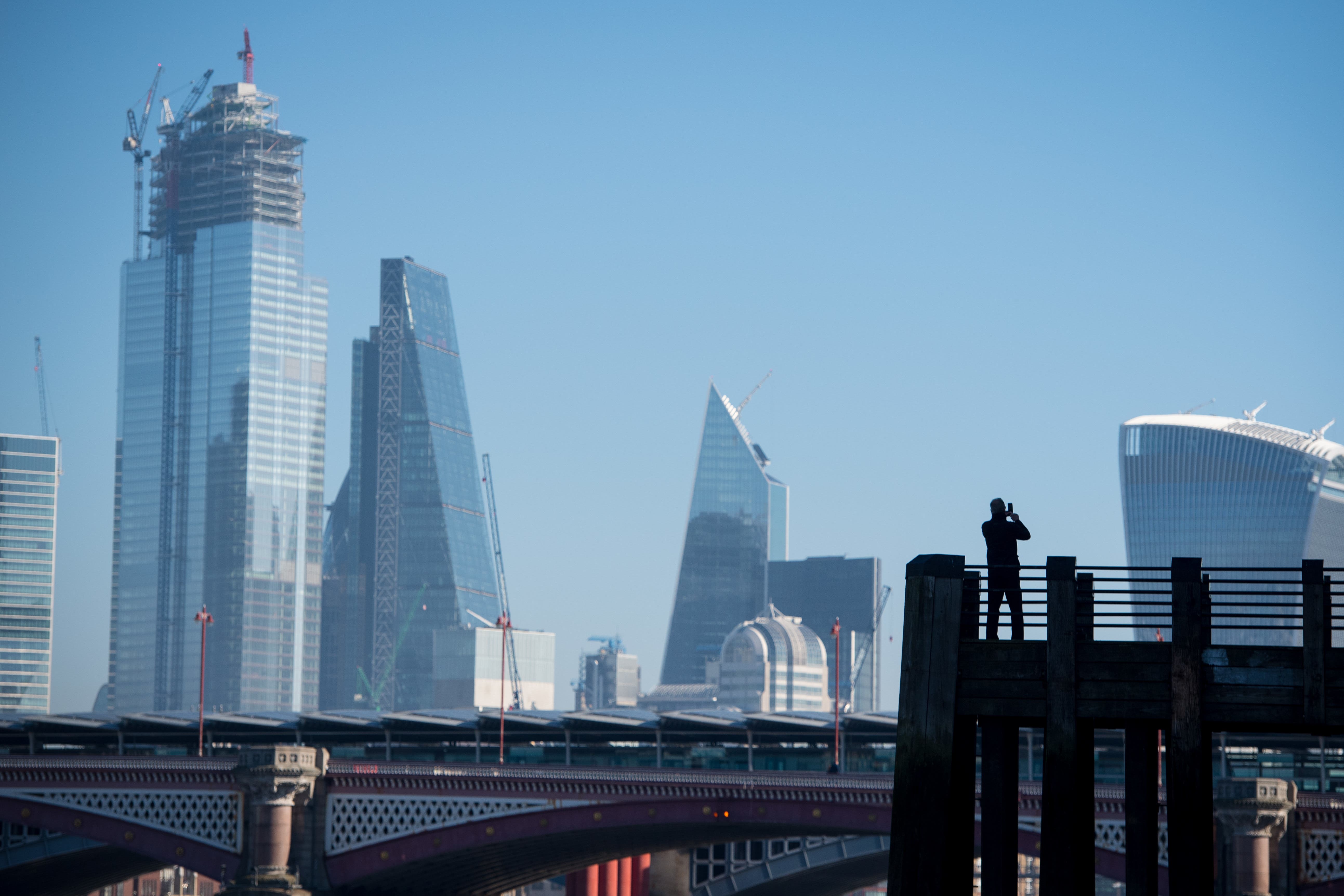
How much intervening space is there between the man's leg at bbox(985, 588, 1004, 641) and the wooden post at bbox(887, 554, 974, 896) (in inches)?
31.5

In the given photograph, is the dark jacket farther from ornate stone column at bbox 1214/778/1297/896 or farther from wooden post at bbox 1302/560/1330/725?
ornate stone column at bbox 1214/778/1297/896

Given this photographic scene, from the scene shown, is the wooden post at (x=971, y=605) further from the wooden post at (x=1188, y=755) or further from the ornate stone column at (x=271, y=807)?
the ornate stone column at (x=271, y=807)

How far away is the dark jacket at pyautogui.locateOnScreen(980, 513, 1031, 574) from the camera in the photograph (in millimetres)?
31953

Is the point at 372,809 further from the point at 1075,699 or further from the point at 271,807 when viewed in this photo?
the point at 1075,699

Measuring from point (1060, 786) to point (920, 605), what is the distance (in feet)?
11.8

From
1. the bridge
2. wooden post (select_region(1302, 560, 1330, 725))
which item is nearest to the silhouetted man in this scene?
wooden post (select_region(1302, 560, 1330, 725))

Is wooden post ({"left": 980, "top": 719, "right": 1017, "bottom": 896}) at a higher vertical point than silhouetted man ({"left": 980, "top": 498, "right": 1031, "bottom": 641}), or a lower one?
lower

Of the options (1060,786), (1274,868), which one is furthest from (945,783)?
(1274,868)

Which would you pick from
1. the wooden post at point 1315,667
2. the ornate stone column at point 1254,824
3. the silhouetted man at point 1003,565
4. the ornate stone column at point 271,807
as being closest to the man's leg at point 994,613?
the silhouetted man at point 1003,565

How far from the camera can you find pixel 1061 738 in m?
29.1

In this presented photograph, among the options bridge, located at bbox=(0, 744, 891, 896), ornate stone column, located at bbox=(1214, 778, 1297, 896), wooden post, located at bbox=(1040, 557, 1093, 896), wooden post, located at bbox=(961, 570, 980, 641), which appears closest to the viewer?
wooden post, located at bbox=(1040, 557, 1093, 896)

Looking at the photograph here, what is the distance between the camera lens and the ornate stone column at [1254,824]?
68312mm

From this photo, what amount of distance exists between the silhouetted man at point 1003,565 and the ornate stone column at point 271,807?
191 feet

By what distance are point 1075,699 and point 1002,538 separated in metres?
3.78
